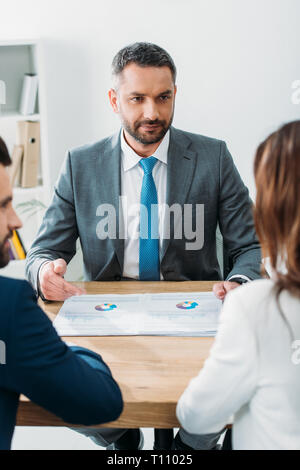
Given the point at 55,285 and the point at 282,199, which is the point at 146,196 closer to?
the point at 55,285

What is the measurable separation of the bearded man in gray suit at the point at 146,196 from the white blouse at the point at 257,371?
92 cm

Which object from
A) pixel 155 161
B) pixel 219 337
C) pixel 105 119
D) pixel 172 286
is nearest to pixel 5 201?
pixel 219 337

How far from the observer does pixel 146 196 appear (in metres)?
1.85

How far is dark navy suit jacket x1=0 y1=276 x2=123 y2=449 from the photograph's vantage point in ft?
3.01

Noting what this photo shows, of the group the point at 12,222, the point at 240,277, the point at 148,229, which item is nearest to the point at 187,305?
the point at 240,277

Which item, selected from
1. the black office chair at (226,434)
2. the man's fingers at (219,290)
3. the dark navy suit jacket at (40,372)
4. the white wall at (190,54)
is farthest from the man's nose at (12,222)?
the white wall at (190,54)

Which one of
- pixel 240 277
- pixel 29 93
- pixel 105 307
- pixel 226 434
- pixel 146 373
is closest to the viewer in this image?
pixel 146 373

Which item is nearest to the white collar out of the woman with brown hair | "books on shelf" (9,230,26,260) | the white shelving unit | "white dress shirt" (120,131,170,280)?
"white dress shirt" (120,131,170,280)

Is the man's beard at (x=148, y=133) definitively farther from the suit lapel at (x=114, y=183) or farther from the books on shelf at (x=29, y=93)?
the books on shelf at (x=29, y=93)

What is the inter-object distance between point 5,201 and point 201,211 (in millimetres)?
960

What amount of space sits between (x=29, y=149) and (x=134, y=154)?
146cm

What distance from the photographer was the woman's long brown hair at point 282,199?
33.8 inches

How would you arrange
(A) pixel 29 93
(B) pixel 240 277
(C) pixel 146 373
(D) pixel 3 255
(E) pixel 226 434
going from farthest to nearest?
(A) pixel 29 93, (B) pixel 240 277, (E) pixel 226 434, (C) pixel 146 373, (D) pixel 3 255

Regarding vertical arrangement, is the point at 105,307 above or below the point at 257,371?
below
